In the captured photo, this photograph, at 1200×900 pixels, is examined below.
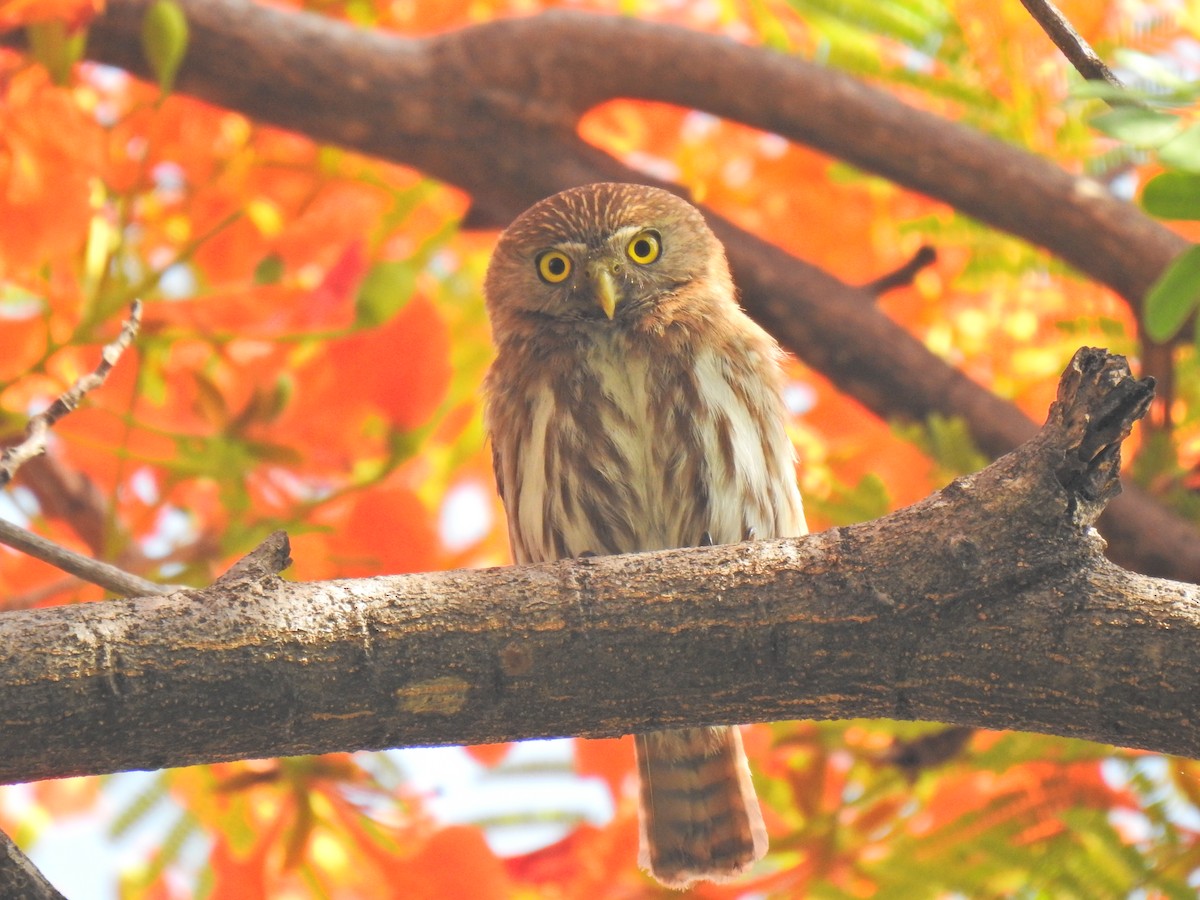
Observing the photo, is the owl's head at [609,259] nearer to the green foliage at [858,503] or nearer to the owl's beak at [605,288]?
the owl's beak at [605,288]

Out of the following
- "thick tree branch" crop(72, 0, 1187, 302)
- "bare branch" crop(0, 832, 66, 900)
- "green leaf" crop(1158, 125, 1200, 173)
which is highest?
"thick tree branch" crop(72, 0, 1187, 302)

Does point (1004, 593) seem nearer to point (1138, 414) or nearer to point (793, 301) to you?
point (1138, 414)

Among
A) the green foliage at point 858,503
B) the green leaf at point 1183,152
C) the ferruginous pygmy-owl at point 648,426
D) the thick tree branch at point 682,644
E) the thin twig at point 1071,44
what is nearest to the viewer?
the green leaf at point 1183,152

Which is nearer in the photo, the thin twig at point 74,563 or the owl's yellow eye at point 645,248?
the thin twig at point 74,563

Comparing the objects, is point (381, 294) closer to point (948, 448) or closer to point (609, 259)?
point (609, 259)

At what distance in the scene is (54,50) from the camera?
3.21 metres

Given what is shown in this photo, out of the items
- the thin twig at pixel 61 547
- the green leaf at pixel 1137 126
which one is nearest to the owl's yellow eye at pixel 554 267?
the thin twig at pixel 61 547

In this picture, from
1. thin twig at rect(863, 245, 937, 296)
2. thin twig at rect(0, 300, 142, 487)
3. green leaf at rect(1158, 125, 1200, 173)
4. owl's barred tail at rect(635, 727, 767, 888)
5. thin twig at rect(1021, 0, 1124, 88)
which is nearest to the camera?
green leaf at rect(1158, 125, 1200, 173)

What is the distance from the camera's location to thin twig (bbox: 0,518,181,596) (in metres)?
1.97

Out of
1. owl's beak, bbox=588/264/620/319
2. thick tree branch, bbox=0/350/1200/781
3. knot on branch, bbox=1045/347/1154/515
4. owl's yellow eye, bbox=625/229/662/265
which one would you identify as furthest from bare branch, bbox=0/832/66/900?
owl's yellow eye, bbox=625/229/662/265

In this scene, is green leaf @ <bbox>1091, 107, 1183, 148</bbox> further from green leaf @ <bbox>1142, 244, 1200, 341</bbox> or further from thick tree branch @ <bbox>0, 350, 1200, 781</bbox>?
thick tree branch @ <bbox>0, 350, 1200, 781</bbox>

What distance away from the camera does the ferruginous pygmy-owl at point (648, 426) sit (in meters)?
3.62

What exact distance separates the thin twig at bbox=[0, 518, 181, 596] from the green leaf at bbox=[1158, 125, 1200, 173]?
4.63ft

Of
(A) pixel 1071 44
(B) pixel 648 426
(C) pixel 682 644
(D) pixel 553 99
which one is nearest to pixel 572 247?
(D) pixel 553 99
